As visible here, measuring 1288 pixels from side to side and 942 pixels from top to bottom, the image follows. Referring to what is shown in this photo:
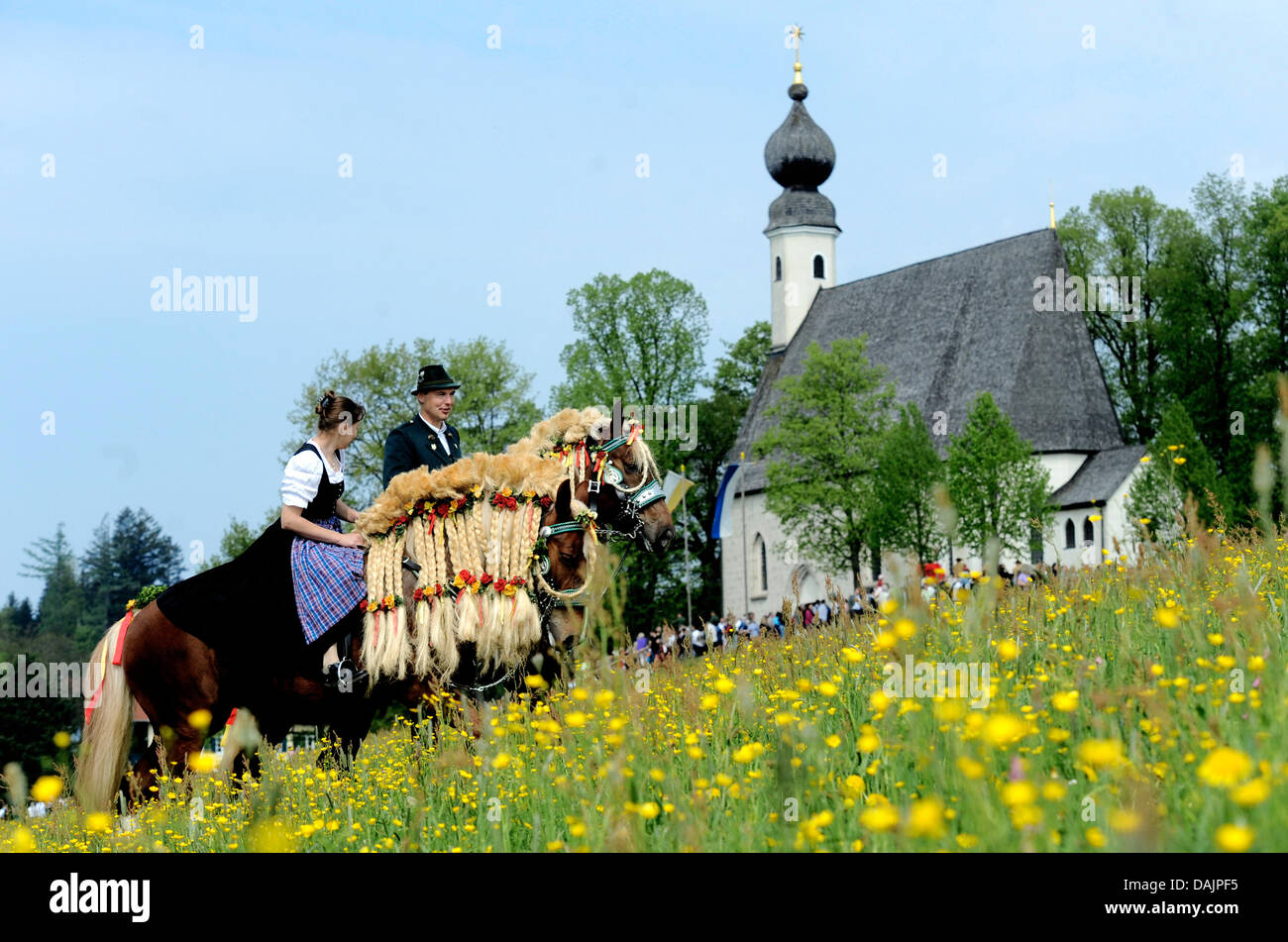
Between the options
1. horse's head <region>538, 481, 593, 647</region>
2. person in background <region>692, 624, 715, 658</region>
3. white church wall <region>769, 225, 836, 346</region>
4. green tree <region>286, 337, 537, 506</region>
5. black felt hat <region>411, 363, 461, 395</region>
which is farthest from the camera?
white church wall <region>769, 225, 836, 346</region>

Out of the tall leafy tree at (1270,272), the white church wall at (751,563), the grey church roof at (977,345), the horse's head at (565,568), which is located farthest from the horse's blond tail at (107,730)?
the white church wall at (751,563)

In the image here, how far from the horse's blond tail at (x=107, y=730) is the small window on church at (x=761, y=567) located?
2264 inches

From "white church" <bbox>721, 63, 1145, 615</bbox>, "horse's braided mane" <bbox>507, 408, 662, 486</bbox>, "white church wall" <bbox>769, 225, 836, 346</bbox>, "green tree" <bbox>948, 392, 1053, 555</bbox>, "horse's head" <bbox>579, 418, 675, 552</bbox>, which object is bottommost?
"horse's head" <bbox>579, 418, 675, 552</bbox>

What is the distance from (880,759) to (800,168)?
235 feet

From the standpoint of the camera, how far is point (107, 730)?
7344 millimetres

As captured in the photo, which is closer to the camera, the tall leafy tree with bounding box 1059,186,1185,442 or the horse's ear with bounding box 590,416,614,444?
the horse's ear with bounding box 590,416,614,444

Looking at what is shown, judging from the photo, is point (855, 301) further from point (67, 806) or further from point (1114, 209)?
point (67, 806)

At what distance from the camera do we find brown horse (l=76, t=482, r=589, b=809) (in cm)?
713

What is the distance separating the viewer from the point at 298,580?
7.13 m

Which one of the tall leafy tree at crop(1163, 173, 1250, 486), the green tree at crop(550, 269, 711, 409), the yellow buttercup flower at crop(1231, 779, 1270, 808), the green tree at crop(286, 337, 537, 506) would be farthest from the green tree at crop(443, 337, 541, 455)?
the yellow buttercup flower at crop(1231, 779, 1270, 808)

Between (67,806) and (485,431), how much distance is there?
37.8m

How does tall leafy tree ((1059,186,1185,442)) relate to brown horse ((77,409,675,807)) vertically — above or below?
above

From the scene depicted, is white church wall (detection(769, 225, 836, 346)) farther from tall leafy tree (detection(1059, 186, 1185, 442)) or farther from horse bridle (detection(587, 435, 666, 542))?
horse bridle (detection(587, 435, 666, 542))

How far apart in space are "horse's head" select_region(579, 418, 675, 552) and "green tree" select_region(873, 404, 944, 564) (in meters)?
39.3
